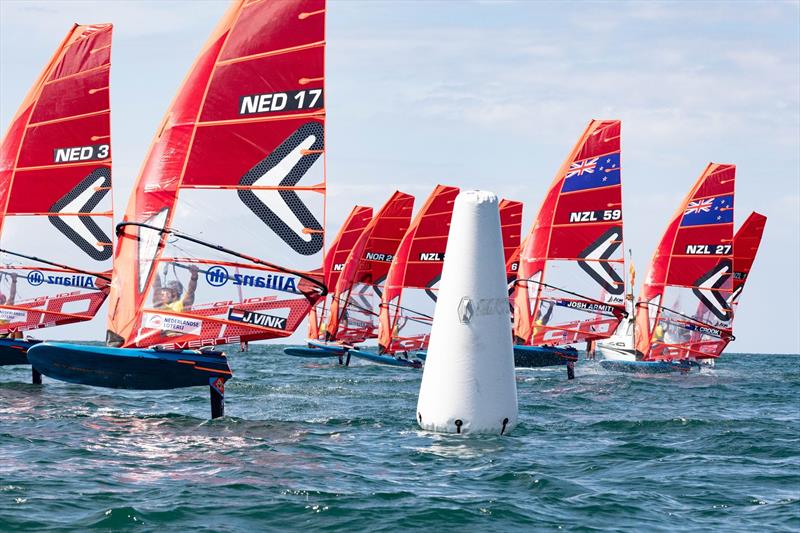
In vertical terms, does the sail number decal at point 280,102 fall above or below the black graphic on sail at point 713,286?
above

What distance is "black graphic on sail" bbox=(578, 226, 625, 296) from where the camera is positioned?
4412cm

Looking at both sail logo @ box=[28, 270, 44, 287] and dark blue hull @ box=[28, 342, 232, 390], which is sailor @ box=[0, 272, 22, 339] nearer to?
sail logo @ box=[28, 270, 44, 287]

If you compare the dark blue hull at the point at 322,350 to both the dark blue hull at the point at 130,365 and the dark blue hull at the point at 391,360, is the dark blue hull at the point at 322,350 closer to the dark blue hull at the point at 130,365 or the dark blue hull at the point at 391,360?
the dark blue hull at the point at 391,360

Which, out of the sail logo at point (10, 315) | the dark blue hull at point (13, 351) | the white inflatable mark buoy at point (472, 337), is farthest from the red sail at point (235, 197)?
the sail logo at point (10, 315)

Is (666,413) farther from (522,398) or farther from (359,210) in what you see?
(359,210)

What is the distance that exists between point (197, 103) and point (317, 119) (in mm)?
2391

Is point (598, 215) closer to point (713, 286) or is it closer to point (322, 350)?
point (713, 286)

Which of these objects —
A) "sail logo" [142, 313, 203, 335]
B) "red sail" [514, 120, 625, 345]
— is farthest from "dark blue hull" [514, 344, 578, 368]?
"sail logo" [142, 313, 203, 335]

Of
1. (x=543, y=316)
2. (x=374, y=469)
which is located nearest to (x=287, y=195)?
(x=374, y=469)

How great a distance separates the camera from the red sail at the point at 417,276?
49.6 m

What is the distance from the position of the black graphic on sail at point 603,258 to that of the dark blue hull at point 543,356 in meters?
3.48

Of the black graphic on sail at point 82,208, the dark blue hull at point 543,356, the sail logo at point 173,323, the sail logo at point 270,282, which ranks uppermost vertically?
the black graphic on sail at point 82,208

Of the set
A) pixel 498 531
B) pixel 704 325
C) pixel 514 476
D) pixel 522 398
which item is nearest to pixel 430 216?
pixel 704 325

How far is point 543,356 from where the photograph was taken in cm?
4225
